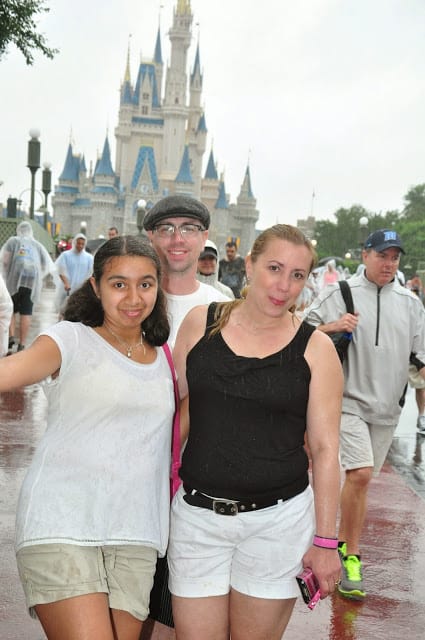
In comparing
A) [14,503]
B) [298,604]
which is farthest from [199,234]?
[14,503]

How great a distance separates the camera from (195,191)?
11388 centimetres

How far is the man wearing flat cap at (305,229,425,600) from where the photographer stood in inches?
167

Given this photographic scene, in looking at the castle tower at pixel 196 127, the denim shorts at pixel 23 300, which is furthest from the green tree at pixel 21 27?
the castle tower at pixel 196 127

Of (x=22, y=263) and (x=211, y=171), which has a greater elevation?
(x=211, y=171)

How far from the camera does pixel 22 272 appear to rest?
1210cm

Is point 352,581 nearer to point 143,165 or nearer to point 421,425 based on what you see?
point 421,425

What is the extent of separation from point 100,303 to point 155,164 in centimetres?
11474

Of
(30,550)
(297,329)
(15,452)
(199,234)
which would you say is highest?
(199,234)

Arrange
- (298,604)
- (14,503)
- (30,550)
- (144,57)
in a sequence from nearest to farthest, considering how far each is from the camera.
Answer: (30,550) < (298,604) < (14,503) < (144,57)

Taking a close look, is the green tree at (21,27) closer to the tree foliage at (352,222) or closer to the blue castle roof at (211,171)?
the tree foliage at (352,222)

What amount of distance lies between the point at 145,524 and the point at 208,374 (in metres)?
0.50

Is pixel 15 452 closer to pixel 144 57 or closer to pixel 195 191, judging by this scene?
pixel 195 191

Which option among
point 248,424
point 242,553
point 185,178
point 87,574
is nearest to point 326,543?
point 242,553

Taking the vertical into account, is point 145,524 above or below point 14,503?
above
